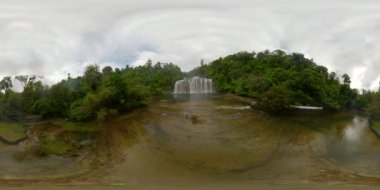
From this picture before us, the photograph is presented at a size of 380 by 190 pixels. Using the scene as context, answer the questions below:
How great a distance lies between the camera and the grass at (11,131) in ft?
61.9

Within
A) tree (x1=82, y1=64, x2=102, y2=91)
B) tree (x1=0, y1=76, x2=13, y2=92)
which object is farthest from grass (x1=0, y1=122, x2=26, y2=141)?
tree (x1=82, y1=64, x2=102, y2=91)

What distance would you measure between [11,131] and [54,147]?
3.83 metres

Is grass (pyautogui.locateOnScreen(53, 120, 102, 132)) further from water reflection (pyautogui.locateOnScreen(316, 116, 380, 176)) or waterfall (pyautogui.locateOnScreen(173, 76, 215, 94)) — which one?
waterfall (pyautogui.locateOnScreen(173, 76, 215, 94))

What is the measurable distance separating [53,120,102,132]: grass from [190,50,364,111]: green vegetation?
9.40m

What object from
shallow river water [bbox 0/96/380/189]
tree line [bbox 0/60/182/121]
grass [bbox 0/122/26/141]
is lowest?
shallow river water [bbox 0/96/380/189]

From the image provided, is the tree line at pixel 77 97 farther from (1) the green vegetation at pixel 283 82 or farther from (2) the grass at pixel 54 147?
(1) the green vegetation at pixel 283 82

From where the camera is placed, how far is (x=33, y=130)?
66.7 feet

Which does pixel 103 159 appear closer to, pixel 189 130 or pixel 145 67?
pixel 189 130

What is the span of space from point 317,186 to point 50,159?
31.4 feet

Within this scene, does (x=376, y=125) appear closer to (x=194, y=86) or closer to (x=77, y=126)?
(x=194, y=86)

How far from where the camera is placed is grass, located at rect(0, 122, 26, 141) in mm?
18875

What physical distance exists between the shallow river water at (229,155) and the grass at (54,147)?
0.70 metres

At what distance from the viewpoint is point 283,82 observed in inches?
986

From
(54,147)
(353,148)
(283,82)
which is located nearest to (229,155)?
(353,148)
